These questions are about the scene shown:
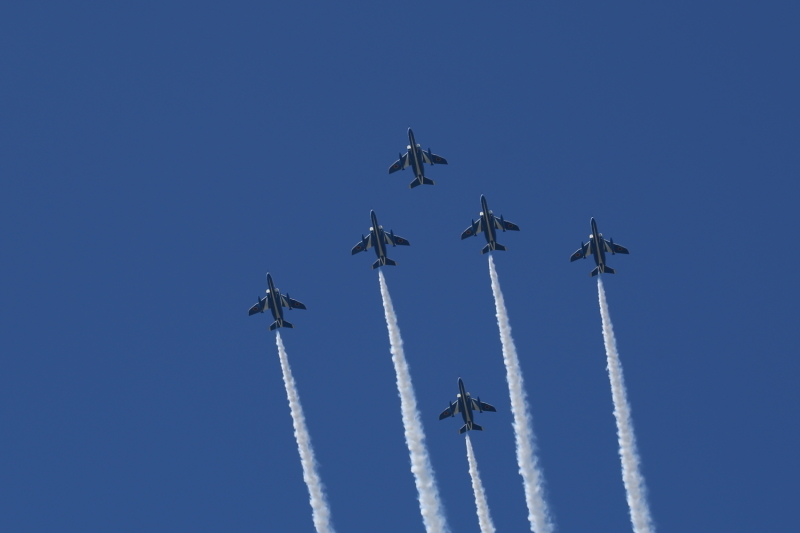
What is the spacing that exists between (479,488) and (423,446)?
223 inches

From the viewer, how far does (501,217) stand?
99125mm

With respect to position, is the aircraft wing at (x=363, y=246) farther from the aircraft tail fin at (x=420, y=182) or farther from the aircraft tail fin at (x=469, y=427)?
the aircraft tail fin at (x=469, y=427)

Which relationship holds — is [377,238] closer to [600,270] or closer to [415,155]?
Result: [415,155]

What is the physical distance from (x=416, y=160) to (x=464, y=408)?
858 inches

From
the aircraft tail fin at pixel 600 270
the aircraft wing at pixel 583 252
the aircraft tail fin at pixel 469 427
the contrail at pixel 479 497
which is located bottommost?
the contrail at pixel 479 497

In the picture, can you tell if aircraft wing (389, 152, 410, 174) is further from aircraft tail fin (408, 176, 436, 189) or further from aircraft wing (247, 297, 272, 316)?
aircraft wing (247, 297, 272, 316)

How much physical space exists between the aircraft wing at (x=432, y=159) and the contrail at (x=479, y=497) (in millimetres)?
24895

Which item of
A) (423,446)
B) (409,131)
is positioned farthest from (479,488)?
(409,131)

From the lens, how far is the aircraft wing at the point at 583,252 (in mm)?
98494

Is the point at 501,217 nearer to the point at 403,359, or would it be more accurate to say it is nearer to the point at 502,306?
the point at 502,306

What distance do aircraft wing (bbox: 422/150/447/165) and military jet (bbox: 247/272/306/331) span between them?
16.6m

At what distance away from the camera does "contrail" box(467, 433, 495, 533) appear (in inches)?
3499

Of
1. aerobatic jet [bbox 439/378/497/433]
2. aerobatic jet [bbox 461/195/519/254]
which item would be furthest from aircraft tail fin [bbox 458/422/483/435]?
aerobatic jet [bbox 461/195/519/254]

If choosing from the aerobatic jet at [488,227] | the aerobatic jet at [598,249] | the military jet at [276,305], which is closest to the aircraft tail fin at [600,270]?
the aerobatic jet at [598,249]
